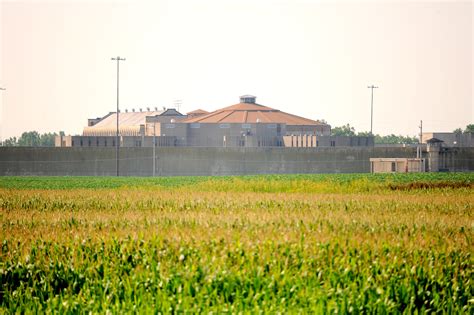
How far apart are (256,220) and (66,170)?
54696 millimetres

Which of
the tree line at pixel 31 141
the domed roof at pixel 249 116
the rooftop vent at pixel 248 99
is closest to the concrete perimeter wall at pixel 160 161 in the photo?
the domed roof at pixel 249 116

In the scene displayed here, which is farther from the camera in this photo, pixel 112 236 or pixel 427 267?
A: pixel 112 236

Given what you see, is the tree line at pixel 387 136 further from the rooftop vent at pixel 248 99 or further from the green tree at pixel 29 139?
the green tree at pixel 29 139

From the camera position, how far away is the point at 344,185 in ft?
149

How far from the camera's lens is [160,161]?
75.8 metres

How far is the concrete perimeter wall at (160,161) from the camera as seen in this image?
246 feet

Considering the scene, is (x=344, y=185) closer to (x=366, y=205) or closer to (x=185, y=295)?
(x=366, y=205)

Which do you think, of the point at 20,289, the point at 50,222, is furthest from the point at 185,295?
the point at 50,222

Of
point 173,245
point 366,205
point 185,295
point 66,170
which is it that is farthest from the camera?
point 66,170

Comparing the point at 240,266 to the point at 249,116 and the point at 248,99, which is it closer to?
the point at 249,116

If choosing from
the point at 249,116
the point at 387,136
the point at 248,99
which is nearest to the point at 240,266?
the point at 249,116

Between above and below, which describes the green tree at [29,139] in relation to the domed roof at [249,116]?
below

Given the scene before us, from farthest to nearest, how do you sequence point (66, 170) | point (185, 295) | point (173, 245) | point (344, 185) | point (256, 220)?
point (66, 170) < point (344, 185) < point (256, 220) < point (173, 245) < point (185, 295)

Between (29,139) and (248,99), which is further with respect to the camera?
(29,139)
